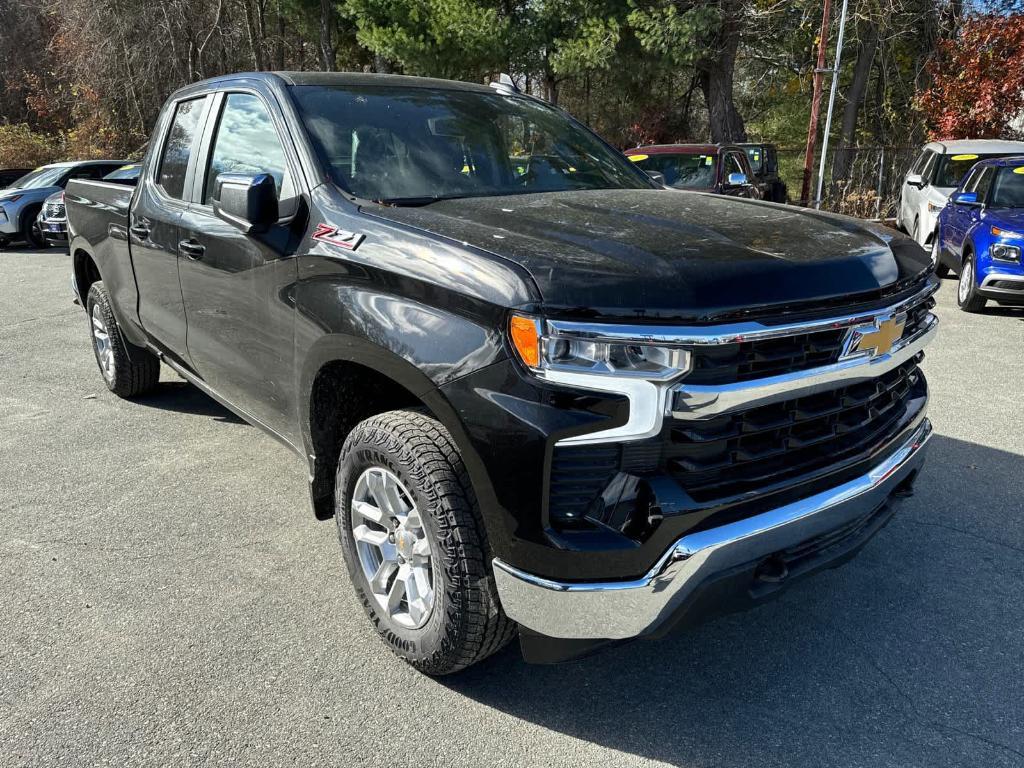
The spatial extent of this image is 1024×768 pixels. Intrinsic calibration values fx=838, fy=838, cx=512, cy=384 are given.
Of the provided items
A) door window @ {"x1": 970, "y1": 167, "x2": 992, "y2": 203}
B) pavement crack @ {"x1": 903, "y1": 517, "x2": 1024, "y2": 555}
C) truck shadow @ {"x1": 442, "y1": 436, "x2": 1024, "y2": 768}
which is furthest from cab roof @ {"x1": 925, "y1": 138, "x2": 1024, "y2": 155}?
truck shadow @ {"x1": 442, "y1": 436, "x2": 1024, "y2": 768}

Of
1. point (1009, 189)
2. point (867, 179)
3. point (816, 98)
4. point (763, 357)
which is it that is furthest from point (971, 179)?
point (763, 357)

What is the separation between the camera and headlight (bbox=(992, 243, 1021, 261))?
8102 millimetres

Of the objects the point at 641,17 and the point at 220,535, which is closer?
the point at 220,535

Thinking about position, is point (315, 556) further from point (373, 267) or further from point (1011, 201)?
point (1011, 201)

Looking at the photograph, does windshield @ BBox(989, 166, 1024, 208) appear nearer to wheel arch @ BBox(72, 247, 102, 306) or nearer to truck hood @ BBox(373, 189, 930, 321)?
truck hood @ BBox(373, 189, 930, 321)

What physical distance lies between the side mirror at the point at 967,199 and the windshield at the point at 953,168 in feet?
9.68

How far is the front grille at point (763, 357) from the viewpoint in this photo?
2162mm

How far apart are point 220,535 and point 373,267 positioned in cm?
175

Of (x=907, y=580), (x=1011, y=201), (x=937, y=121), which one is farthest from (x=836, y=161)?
(x=907, y=580)

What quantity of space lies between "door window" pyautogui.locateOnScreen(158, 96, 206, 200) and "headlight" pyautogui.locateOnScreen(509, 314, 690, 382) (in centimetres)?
257

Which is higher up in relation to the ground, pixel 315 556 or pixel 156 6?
pixel 156 6

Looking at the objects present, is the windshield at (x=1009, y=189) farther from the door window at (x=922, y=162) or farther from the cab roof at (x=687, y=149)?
the door window at (x=922, y=162)

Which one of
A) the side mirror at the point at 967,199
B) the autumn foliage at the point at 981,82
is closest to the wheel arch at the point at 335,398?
the side mirror at the point at 967,199

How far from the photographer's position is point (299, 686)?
269 cm
